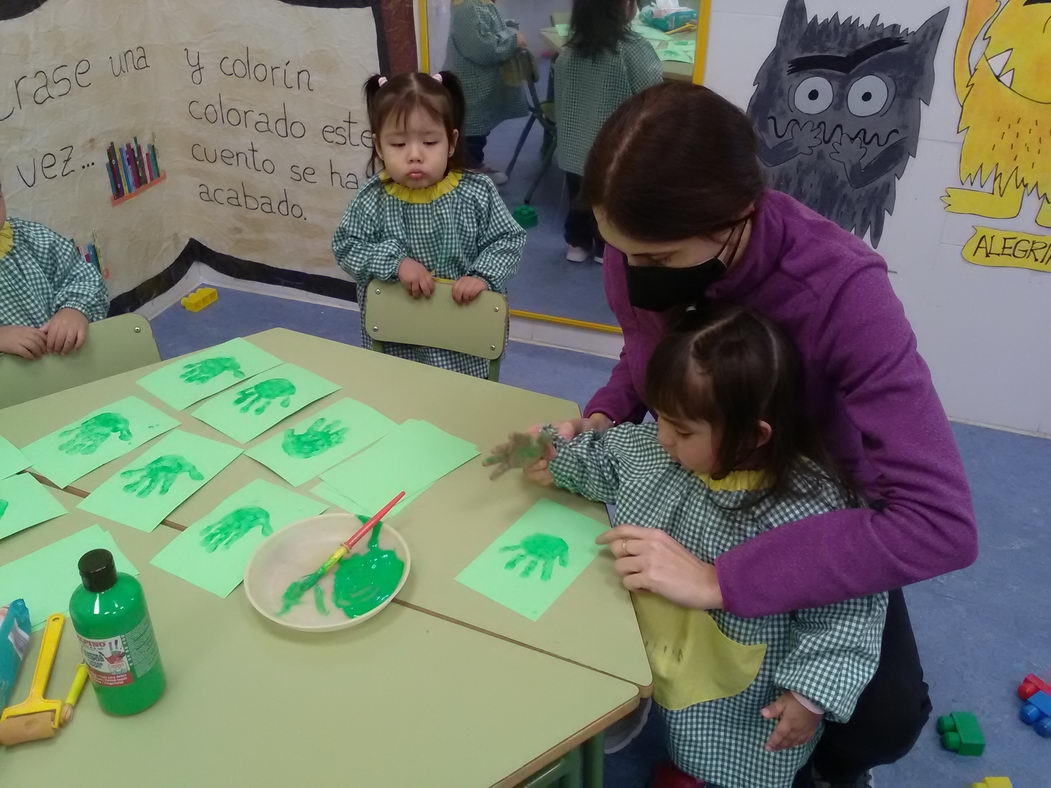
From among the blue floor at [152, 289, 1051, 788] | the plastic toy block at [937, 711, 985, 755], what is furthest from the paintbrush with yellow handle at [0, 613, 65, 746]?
the plastic toy block at [937, 711, 985, 755]

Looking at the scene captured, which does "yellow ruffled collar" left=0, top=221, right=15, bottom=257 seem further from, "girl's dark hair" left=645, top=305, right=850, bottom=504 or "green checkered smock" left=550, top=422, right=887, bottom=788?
"girl's dark hair" left=645, top=305, right=850, bottom=504

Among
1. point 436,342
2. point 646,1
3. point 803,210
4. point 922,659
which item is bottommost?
point 922,659

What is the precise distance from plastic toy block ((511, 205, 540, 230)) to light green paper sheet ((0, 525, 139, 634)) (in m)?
2.04

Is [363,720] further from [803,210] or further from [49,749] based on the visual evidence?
[803,210]

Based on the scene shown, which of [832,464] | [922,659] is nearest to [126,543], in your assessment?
[832,464]

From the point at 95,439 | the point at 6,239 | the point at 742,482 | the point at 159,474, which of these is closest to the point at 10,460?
the point at 95,439

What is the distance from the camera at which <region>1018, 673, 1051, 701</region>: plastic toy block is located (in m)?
1.72

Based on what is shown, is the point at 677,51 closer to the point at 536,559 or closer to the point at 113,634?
the point at 536,559

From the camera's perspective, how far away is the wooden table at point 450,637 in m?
0.88

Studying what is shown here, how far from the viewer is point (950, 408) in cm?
263

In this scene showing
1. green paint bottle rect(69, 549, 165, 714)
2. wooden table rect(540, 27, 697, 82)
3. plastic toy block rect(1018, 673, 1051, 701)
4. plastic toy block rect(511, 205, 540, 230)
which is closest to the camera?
green paint bottle rect(69, 549, 165, 714)

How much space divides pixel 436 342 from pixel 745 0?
1315 mm

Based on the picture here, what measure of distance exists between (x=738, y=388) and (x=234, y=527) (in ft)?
2.34

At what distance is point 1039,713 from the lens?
1.67 meters
